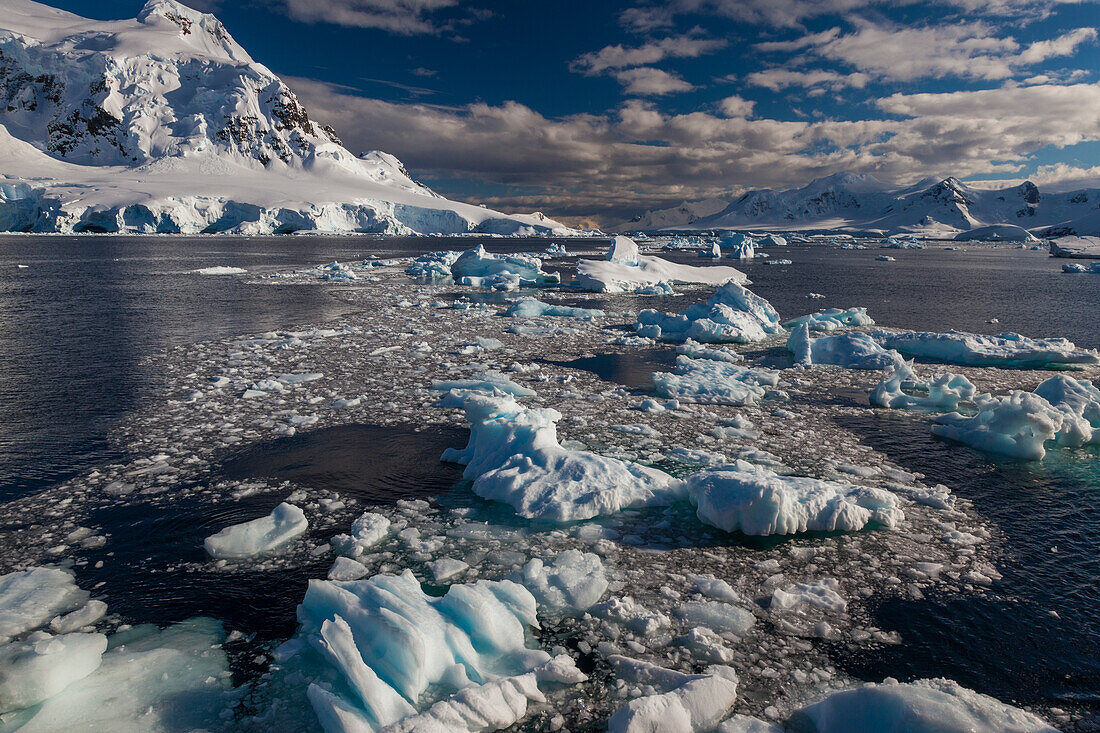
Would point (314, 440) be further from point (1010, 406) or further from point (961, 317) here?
point (961, 317)

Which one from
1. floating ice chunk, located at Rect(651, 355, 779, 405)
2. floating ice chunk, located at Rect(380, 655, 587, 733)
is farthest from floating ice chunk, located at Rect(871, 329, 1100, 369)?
floating ice chunk, located at Rect(380, 655, 587, 733)

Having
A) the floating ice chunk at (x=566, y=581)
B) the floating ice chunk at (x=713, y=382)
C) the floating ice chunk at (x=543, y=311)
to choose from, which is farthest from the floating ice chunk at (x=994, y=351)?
the floating ice chunk at (x=566, y=581)

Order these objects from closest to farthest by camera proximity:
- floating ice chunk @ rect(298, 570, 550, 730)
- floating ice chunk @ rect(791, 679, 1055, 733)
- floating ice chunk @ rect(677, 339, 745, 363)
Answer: floating ice chunk @ rect(791, 679, 1055, 733) < floating ice chunk @ rect(298, 570, 550, 730) < floating ice chunk @ rect(677, 339, 745, 363)

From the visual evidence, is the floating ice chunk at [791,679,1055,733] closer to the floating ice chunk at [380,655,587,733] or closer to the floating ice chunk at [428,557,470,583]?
the floating ice chunk at [380,655,587,733]

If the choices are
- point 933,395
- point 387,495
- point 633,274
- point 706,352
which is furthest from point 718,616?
point 633,274

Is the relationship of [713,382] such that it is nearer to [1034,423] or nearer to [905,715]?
[1034,423]

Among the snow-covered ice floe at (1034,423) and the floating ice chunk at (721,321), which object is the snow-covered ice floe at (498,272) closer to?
the floating ice chunk at (721,321)
